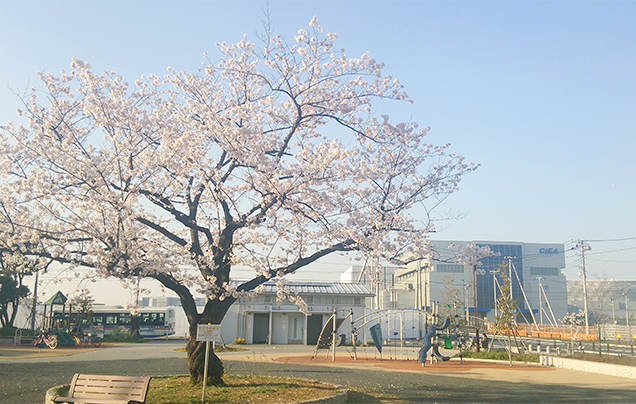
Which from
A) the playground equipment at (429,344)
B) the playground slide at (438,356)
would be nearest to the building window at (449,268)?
the playground equipment at (429,344)

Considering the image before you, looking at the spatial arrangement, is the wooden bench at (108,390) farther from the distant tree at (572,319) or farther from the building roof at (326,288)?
the distant tree at (572,319)

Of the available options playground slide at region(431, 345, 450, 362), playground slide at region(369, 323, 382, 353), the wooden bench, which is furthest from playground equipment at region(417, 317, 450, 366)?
the wooden bench

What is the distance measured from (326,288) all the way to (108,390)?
32570 millimetres

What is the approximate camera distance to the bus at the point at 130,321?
41.8m

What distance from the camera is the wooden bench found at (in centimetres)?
754

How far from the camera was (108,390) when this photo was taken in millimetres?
7762

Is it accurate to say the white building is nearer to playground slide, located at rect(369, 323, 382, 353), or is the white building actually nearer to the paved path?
playground slide, located at rect(369, 323, 382, 353)

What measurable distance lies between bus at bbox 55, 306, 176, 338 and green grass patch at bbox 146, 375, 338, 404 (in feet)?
105

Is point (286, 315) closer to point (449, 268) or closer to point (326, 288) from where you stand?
point (326, 288)

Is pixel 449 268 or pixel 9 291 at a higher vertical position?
pixel 449 268

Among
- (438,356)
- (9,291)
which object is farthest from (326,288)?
(9,291)

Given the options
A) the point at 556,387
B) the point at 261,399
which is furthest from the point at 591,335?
the point at 261,399

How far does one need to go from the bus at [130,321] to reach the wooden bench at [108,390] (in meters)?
34.6

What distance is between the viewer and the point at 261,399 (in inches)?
368
